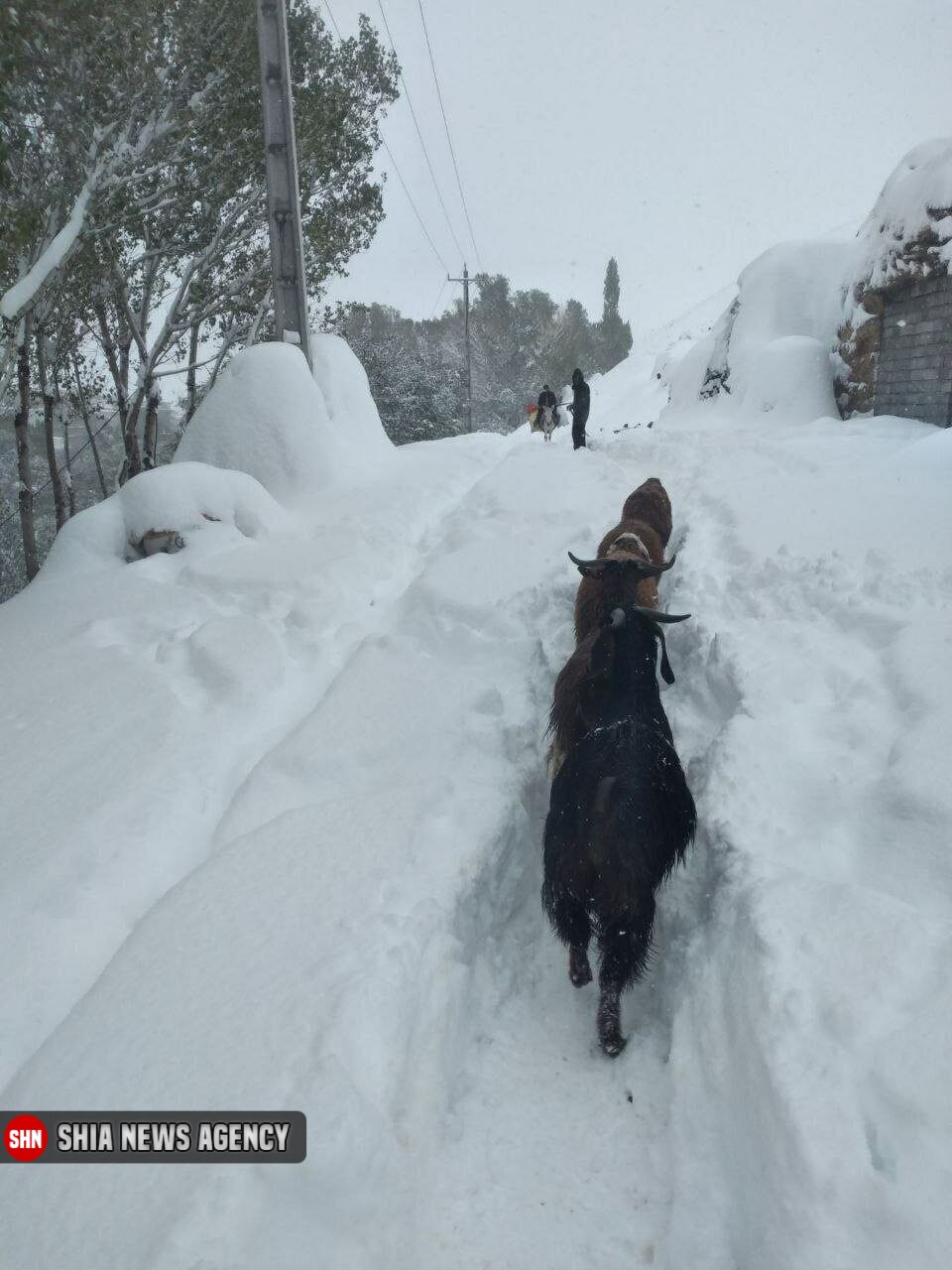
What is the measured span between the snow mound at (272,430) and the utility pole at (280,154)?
116cm

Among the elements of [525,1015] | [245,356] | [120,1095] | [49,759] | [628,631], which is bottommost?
[525,1015]

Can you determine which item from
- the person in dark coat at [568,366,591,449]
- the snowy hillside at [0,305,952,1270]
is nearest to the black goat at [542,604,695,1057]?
the snowy hillside at [0,305,952,1270]

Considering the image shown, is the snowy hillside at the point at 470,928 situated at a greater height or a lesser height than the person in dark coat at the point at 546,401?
lesser

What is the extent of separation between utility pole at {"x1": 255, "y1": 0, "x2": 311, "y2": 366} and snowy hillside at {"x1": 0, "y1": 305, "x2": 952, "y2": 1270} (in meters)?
6.35

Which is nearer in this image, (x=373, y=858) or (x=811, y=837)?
(x=811, y=837)

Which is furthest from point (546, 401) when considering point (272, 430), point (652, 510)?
point (652, 510)

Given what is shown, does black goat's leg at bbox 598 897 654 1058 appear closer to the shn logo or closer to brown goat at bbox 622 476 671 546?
the shn logo

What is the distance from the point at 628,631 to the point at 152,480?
6.46 m

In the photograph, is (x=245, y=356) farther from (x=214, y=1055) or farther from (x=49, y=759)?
(x=214, y=1055)

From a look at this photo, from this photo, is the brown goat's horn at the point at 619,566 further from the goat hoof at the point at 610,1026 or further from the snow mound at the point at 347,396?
the snow mound at the point at 347,396

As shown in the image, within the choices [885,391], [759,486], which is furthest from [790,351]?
[759,486]

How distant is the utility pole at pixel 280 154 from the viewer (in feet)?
31.3

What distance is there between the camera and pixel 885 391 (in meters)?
13.2

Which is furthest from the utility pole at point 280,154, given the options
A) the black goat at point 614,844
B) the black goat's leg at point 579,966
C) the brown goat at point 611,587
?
the black goat's leg at point 579,966
